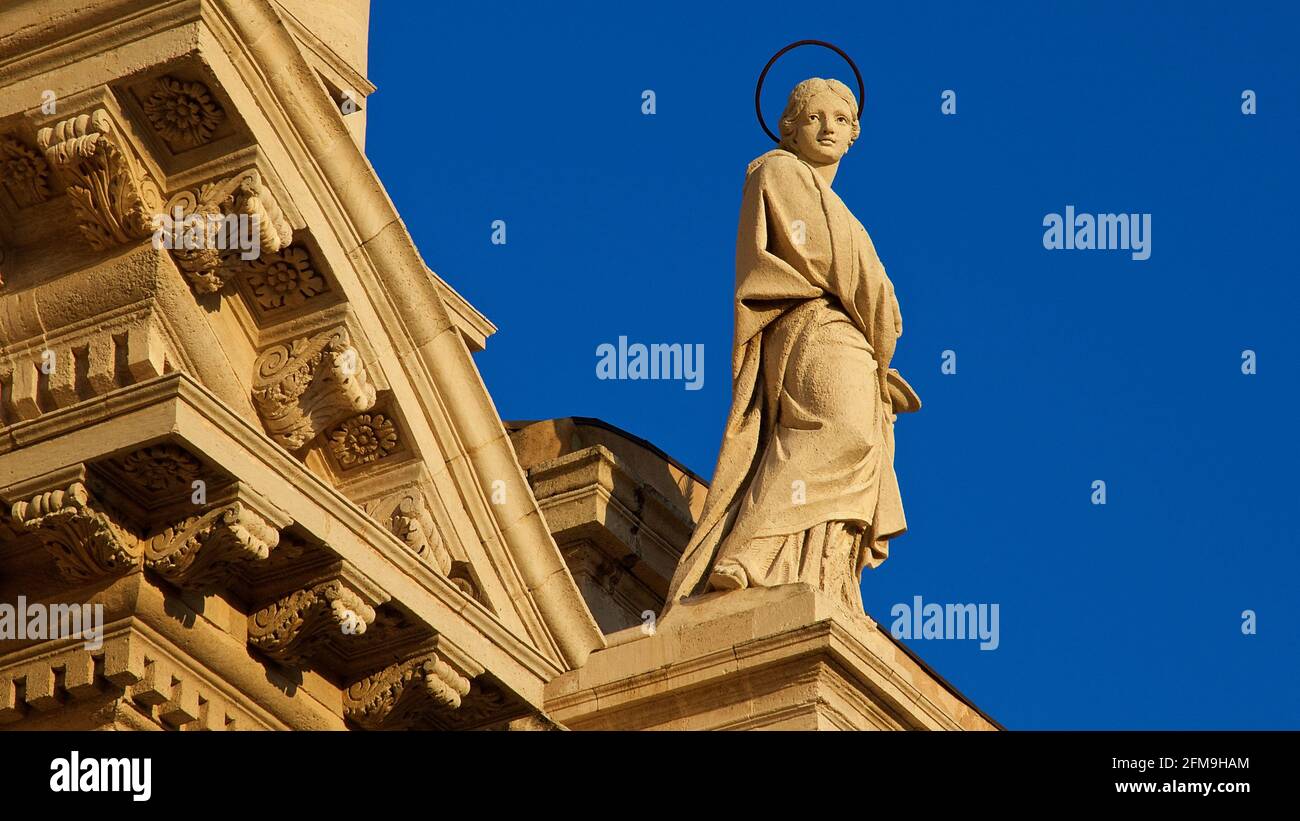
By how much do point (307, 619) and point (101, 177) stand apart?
2.77 metres

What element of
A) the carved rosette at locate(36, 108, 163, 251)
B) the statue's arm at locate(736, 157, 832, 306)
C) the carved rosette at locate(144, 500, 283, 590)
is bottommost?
the carved rosette at locate(144, 500, 283, 590)

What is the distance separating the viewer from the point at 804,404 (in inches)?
927

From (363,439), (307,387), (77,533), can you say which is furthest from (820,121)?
(77,533)

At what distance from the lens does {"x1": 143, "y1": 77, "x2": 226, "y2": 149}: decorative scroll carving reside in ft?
68.2

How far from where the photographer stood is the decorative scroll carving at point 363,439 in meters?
21.6

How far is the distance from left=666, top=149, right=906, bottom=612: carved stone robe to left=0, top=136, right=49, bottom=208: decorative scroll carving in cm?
477

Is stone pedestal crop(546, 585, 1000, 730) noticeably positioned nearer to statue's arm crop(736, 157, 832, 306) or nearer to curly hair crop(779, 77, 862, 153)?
statue's arm crop(736, 157, 832, 306)

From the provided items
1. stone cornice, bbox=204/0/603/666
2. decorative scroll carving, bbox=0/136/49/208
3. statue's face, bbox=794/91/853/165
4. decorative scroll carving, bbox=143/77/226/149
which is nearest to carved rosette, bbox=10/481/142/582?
decorative scroll carving, bbox=0/136/49/208

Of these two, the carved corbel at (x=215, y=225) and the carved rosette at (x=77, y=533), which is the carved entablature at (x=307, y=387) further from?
the carved rosette at (x=77, y=533)

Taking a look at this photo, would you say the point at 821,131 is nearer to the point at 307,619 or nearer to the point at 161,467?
the point at 307,619

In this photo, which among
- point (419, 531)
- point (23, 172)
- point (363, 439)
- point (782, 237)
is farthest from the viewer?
point (782, 237)
